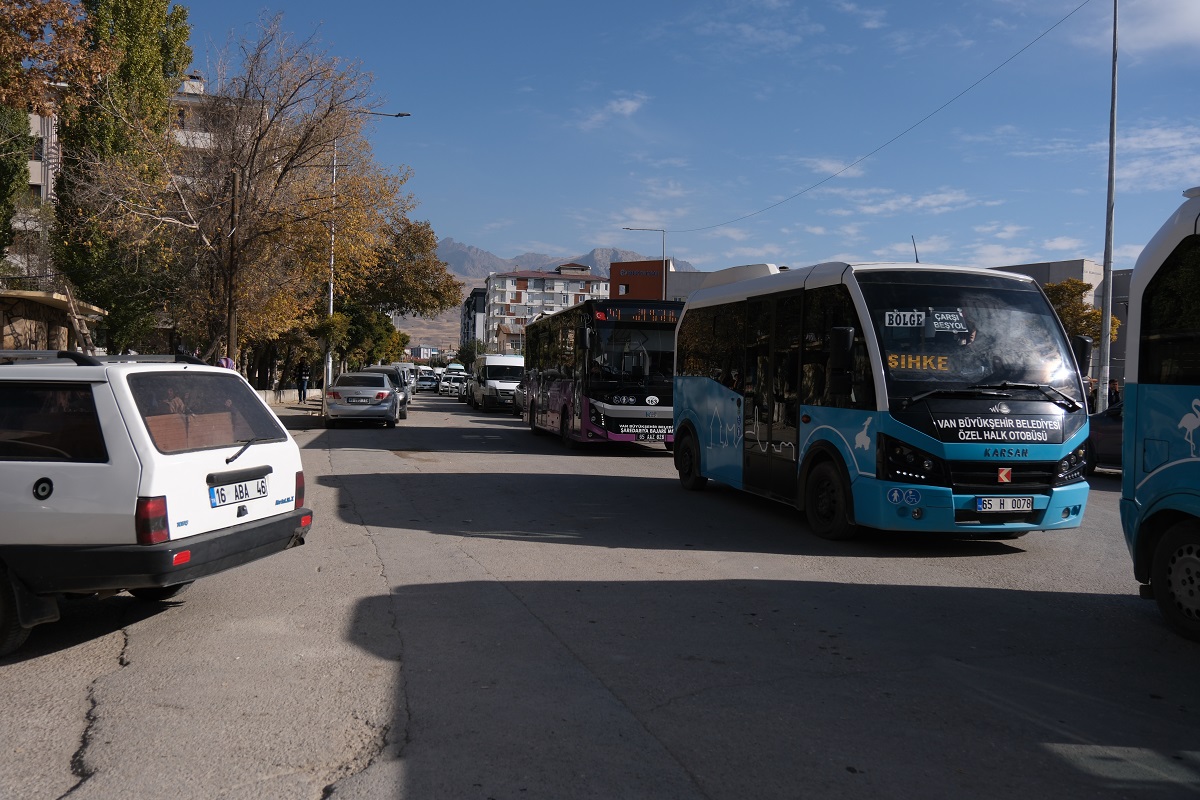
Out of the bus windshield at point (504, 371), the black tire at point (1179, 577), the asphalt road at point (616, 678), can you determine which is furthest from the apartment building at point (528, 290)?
the black tire at point (1179, 577)

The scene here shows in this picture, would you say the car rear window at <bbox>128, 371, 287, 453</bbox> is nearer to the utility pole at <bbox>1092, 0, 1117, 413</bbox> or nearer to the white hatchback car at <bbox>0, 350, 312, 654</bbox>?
the white hatchback car at <bbox>0, 350, 312, 654</bbox>

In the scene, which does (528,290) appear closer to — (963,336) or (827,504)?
(827,504)

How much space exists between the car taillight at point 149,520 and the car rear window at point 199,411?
33 cm

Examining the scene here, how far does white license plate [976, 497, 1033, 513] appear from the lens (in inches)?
329

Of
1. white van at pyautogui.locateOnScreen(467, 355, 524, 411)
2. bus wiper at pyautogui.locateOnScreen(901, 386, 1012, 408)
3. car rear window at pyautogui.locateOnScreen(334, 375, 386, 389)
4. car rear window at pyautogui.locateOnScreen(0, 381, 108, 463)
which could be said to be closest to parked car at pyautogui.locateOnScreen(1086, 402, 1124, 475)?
bus wiper at pyautogui.locateOnScreen(901, 386, 1012, 408)

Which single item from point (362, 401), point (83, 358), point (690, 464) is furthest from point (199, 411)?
point (362, 401)

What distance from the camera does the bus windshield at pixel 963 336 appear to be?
8.63 m

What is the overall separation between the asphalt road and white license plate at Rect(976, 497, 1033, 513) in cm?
51

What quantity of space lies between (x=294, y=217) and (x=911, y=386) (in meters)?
16.6

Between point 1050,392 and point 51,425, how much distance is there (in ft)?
25.8

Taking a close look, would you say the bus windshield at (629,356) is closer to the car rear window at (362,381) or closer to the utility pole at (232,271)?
the utility pole at (232,271)

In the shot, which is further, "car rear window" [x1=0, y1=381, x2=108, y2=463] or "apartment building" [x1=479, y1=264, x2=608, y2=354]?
"apartment building" [x1=479, y1=264, x2=608, y2=354]

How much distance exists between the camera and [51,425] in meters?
5.40

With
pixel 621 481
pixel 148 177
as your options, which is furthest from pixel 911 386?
pixel 148 177
